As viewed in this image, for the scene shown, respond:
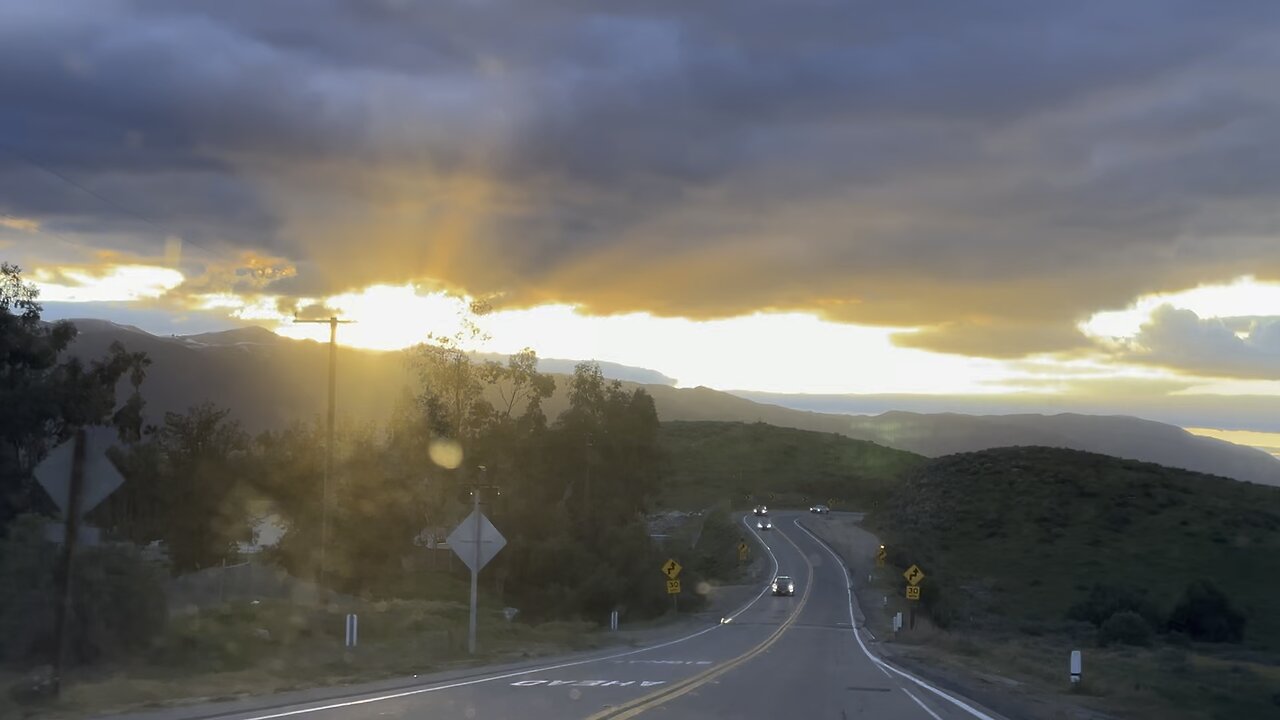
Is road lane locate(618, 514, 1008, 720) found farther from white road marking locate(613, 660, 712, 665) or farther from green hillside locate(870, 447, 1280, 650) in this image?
green hillside locate(870, 447, 1280, 650)

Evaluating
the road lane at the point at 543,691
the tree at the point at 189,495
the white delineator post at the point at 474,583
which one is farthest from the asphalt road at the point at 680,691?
the tree at the point at 189,495

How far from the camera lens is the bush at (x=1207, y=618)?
230 ft

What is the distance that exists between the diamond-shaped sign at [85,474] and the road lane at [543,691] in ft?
11.4

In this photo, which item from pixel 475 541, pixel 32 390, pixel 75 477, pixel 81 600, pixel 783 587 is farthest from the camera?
pixel 783 587

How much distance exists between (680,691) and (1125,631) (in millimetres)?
49205

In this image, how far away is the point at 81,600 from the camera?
25047mm

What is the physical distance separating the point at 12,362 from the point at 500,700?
5141 cm

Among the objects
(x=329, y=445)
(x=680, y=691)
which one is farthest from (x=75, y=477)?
(x=329, y=445)

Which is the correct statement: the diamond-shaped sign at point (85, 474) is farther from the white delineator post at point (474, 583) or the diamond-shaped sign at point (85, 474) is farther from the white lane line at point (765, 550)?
the white lane line at point (765, 550)

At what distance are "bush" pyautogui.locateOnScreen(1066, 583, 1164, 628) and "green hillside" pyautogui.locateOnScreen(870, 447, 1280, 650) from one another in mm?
2057

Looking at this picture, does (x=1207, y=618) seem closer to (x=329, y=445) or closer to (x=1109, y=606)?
(x=1109, y=606)

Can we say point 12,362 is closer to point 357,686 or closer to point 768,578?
point 357,686

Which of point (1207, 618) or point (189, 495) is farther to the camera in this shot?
point (1207, 618)

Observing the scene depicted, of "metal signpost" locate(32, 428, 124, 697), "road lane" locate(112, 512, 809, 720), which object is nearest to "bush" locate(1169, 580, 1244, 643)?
"road lane" locate(112, 512, 809, 720)
